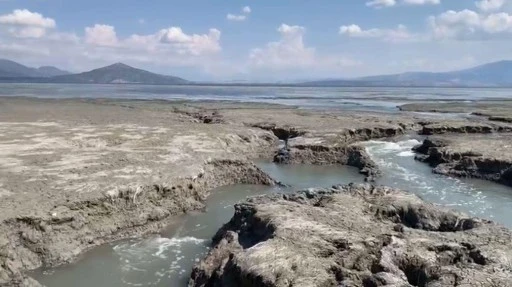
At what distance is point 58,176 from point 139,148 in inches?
334

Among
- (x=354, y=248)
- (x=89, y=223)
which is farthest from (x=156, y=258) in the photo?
(x=354, y=248)

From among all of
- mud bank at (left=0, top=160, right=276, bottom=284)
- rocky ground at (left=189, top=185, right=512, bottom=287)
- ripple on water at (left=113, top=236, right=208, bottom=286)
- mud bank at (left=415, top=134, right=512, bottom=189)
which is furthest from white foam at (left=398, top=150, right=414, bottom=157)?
ripple on water at (left=113, top=236, right=208, bottom=286)

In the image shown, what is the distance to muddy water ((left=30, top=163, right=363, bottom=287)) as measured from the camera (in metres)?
15.4

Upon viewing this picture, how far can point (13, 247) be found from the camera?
15703mm

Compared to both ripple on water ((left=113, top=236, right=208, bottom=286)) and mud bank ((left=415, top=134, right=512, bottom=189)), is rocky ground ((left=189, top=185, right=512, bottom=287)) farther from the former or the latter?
mud bank ((left=415, top=134, right=512, bottom=189))

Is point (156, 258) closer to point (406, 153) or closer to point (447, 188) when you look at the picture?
point (447, 188)

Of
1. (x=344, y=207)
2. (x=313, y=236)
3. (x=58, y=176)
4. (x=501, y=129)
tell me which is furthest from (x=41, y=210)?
(x=501, y=129)

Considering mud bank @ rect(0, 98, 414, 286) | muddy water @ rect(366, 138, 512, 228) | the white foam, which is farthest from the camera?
the white foam

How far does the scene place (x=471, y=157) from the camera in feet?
103

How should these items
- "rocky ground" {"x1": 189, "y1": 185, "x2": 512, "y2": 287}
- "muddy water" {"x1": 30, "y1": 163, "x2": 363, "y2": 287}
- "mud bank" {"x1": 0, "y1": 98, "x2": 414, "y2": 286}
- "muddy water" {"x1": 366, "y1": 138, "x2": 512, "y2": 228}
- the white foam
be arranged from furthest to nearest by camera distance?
the white foam
"muddy water" {"x1": 366, "y1": 138, "x2": 512, "y2": 228}
"mud bank" {"x1": 0, "y1": 98, "x2": 414, "y2": 286}
"muddy water" {"x1": 30, "y1": 163, "x2": 363, "y2": 287}
"rocky ground" {"x1": 189, "y1": 185, "x2": 512, "y2": 287}

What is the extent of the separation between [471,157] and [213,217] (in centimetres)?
1894

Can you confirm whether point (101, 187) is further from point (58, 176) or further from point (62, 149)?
point (62, 149)

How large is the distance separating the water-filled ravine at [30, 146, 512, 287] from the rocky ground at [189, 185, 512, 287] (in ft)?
4.94

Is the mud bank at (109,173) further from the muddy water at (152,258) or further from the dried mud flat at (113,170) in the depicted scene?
the muddy water at (152,258)
